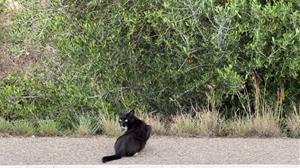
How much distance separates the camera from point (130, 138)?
26.0 ft

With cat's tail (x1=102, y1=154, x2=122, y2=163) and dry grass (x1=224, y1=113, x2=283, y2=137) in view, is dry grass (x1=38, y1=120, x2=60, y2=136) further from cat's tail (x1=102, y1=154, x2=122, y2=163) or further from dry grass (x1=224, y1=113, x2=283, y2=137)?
dry grass (x1=224, y1=113, x2=283, y2=137)

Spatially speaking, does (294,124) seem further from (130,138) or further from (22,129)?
(22,129)

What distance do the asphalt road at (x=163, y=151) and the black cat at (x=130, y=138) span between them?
0.09 meters

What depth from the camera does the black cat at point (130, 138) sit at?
761 cm

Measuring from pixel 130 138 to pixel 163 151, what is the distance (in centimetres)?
41

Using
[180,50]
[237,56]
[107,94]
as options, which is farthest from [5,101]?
[237,56]

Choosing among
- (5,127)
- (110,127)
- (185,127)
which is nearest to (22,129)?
(5,127)

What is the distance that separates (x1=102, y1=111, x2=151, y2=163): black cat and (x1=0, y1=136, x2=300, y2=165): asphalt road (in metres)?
0.09

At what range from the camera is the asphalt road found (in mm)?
7363

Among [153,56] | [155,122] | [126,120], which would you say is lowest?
[155,122]

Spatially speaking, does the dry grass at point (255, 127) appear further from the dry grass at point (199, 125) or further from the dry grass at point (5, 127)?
the dry grass at point (5, 127)

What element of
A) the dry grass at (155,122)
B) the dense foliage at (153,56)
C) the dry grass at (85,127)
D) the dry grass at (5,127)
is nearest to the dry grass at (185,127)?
the dry grass at (155,122)

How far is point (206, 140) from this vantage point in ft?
28.5

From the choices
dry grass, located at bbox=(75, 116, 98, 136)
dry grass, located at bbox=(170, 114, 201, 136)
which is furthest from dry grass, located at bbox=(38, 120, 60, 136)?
dry grass, located at bbox=(170, 114, 201, 136)
